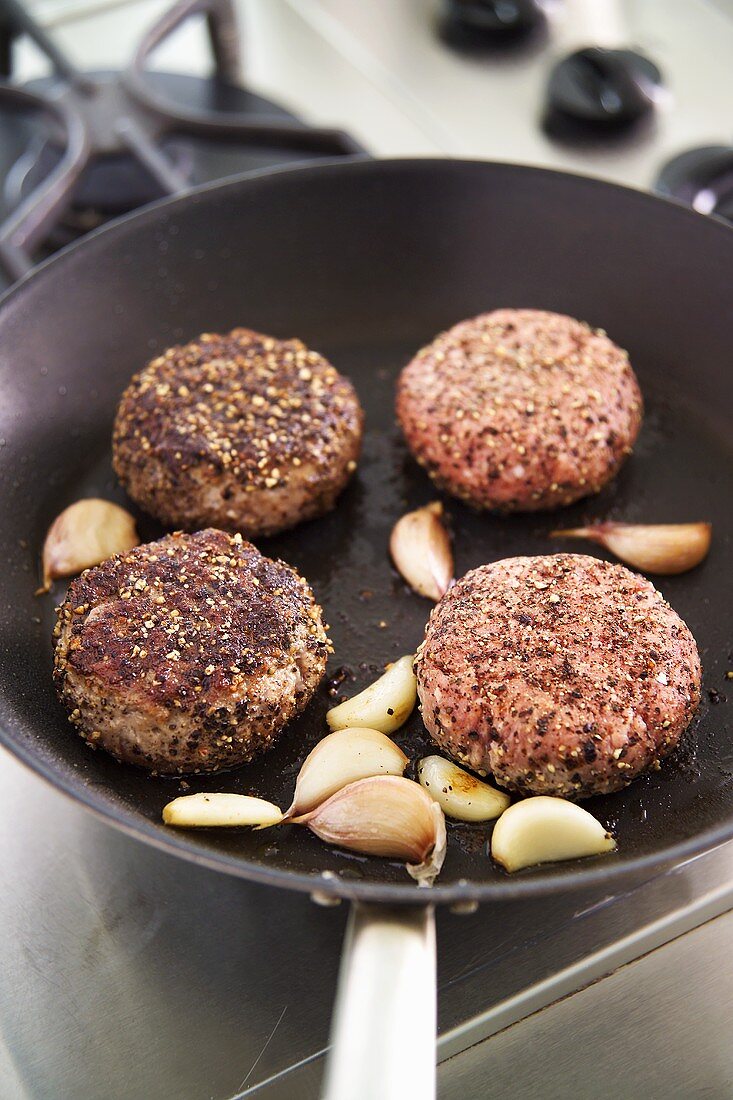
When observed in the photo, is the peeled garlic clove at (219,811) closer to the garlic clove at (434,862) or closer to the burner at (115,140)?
the garlic clove at (434,862)

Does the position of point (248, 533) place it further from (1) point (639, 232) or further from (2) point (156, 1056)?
(1) point (639, 232)

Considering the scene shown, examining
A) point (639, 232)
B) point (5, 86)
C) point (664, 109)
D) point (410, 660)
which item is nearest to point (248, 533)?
point (410, 660)

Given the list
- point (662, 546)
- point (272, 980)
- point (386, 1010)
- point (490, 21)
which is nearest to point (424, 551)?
point (662, 546)

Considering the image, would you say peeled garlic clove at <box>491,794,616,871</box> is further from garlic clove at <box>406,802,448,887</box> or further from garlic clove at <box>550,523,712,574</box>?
garlic clove at <box>550,523,712,574</box>

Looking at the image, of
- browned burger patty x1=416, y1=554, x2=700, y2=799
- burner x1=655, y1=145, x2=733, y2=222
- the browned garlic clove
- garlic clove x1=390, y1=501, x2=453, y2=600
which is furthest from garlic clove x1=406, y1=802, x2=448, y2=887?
burner x1=655, y1=145, x2=733, y2=222

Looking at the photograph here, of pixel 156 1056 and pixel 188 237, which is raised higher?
pixel 188 237
